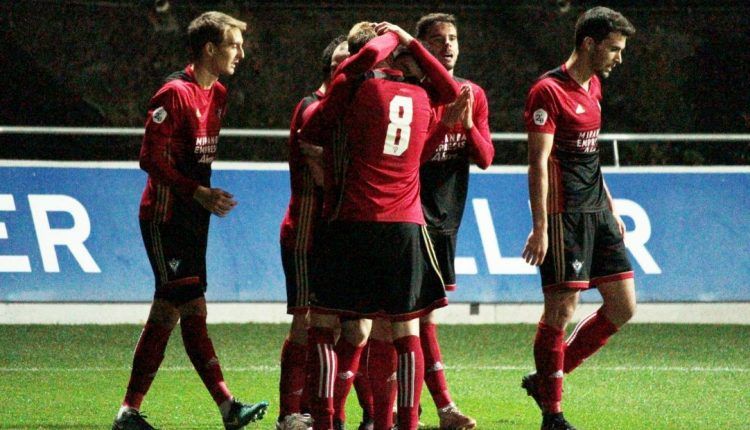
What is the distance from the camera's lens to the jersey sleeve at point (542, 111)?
6.05 metres

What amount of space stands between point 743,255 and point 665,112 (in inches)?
248

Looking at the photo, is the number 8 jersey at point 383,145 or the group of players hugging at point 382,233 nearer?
the number 8 jersey at point 383,145

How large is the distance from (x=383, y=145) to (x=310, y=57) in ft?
41.7

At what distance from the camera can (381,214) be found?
5.13 metres

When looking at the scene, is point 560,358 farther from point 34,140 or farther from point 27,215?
point 34,140

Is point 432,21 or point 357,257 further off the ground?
point 432,21

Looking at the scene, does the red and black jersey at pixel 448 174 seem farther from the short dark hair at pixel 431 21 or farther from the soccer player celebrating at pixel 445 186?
the short dark hair at pixel 431 21

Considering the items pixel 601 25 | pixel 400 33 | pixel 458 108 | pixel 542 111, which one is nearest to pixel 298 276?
pixel 458 108

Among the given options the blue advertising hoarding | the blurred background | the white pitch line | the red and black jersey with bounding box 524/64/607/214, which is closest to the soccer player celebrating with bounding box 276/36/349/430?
the red and black jersey with bounding box 524/64/607/214

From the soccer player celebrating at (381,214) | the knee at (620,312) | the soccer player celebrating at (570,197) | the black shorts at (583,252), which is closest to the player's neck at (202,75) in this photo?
the soccer player celebrating at (381,214)

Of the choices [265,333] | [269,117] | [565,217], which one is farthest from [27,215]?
[269,117]

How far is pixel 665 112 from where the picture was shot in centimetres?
1680

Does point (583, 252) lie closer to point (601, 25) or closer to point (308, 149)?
point (601, 25)

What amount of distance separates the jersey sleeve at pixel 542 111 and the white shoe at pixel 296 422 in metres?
1.71
